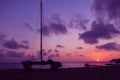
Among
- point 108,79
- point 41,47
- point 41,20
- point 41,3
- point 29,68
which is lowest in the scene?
point 108,79

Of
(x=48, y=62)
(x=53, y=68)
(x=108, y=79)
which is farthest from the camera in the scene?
(x=53, y=68)

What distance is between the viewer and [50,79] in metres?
25.5

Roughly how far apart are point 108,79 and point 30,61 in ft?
58.6

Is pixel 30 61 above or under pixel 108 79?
above

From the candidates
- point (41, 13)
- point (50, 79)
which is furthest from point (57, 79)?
point (41, 13)

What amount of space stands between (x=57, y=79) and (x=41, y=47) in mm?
15498

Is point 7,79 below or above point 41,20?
below

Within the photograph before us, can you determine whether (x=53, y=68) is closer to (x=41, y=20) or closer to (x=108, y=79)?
(x=41, y=20)

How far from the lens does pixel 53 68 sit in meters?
41.2

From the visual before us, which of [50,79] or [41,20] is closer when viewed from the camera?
[50,79]

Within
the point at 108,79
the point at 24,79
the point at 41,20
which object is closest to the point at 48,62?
the point at 41,20

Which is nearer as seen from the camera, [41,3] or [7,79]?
[7,79]

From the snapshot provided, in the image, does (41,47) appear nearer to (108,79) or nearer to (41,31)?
(41,31)

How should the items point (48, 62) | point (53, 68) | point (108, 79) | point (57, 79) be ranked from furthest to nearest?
1. point (53, 68)
2. point (48, 62)
3. point (57, 79)
4. point (108, 79)
